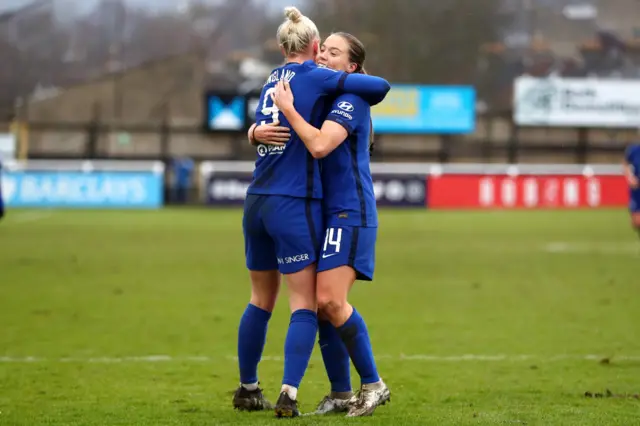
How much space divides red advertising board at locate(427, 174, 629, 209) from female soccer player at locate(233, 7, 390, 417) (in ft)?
85.7

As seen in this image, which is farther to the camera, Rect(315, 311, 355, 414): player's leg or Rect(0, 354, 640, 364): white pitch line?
Rect(0, 354, 640, 364): white pitch line

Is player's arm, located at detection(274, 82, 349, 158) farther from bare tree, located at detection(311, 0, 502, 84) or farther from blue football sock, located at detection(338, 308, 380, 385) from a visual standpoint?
bare tree, located at detection(311, 0, 502, 84)

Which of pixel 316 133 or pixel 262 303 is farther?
pixel 262 303

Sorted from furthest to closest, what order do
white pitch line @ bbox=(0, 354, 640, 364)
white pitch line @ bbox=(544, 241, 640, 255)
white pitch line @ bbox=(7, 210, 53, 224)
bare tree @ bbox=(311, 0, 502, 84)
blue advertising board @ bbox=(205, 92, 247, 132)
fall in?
bare tree @ bbox=(311, 0, 502, 84) → blue advertising board @ bbox=(205, 92, 247, 132) → white pitch line @ bbox=(7, 210, 53, 224) → white pitch line @ bbox=(544, 241, 640, 255) → white pitch line @ bbox=(0, 354, 640, 364)

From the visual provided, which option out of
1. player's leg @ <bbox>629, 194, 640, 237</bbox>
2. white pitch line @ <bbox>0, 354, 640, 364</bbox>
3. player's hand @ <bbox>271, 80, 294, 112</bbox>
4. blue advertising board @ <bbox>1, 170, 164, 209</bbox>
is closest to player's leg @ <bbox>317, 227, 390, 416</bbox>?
player's hand @ <bbox>271, 80, 294, 112</bbox>

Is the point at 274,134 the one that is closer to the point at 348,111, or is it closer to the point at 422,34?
the point at 348,111

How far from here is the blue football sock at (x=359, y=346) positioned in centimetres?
632

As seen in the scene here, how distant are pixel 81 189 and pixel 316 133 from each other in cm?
2671

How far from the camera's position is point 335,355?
6.53 m

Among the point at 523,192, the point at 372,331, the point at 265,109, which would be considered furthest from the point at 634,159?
the point at 523,192

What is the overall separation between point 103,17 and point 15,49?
281 cm

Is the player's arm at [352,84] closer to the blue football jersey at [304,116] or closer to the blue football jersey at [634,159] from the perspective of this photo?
the blue football jersey at [304,116]

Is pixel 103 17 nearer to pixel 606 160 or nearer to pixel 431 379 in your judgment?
pixel 606 160

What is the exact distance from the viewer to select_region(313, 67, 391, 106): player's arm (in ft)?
20.0
